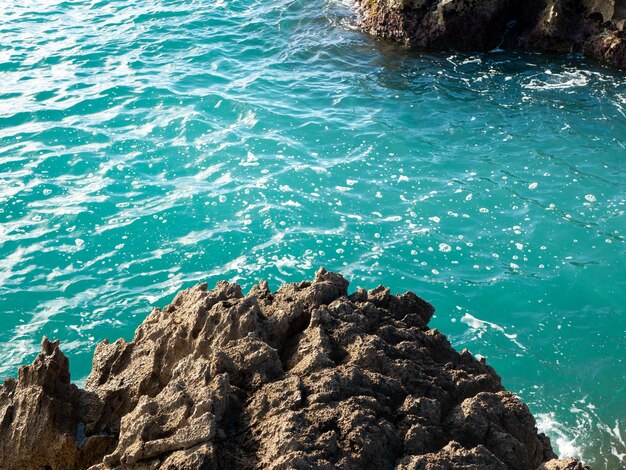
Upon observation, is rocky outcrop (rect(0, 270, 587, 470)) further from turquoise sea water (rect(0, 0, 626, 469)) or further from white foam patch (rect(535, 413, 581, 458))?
turquoise sea water (rect(0, 0, 626, 469))

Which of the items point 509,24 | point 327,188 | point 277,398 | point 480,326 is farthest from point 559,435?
point 509,24

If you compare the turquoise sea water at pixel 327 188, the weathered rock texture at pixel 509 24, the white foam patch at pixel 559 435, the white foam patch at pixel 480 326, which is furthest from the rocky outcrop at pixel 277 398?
the weathered rock texture at pixel 509 24

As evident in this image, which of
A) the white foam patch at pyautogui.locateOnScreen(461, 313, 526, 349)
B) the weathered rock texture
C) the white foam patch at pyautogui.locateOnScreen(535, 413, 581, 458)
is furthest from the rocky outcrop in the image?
the weathered rock texture

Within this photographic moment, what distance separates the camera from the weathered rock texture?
54.4ft

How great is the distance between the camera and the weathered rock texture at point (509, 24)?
16.6 meters

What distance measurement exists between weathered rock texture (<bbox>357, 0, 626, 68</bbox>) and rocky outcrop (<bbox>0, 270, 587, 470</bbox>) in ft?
39.3

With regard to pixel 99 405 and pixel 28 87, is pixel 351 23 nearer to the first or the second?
pixel 28 87

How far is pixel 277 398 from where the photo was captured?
5125 millimetres

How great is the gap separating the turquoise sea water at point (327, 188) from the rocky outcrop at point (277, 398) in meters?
2.97

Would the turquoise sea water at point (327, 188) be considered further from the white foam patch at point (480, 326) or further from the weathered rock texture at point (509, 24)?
the weathered rock texture at point (509, 24)

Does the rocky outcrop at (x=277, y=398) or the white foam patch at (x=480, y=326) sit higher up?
the rocky outcrop at (x=277, y=398)

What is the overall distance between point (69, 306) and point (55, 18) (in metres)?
11.6

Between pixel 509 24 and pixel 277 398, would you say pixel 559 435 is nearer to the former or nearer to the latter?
pixel 277 398

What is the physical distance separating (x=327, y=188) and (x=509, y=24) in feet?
27.4
